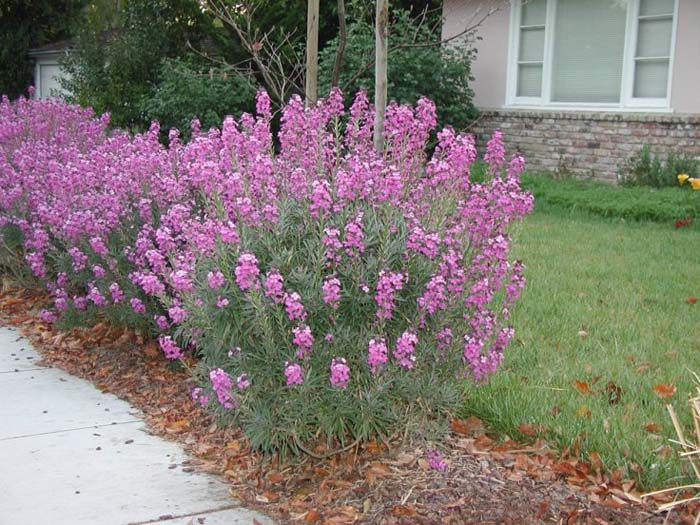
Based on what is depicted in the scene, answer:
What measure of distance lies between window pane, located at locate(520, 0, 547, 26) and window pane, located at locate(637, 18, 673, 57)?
1.83 metres

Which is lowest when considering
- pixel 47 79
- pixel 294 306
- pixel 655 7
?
pixel 294 306

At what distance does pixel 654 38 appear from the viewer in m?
13.0

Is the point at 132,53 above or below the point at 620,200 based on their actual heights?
above

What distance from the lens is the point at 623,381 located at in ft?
15.0

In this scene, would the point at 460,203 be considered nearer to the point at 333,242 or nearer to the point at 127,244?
the point at 333,242

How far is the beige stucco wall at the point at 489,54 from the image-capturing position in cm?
1480

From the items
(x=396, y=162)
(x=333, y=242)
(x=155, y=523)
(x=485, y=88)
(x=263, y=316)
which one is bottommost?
(x=155, y=523)

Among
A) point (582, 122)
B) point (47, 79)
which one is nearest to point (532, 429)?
point (582, 122)

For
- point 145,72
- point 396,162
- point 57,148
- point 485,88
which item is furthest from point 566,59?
point 396,162

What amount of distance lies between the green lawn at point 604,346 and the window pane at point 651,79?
4.86m

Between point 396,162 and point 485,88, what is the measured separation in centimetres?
1102

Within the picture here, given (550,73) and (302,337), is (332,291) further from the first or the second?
(550,73)

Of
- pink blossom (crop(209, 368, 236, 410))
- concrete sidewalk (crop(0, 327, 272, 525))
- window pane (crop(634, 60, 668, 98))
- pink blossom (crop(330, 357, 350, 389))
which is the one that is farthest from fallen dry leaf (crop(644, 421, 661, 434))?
window pane (crop(634, 60, 668, 98))

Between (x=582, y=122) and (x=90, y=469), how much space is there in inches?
445
